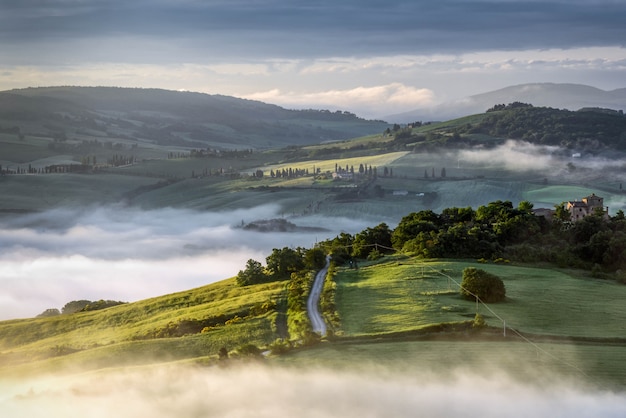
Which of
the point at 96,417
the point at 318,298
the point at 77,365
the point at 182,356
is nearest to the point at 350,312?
the point at 318,298

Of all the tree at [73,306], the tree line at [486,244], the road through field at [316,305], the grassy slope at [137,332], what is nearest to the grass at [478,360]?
the road through field at [316,305]

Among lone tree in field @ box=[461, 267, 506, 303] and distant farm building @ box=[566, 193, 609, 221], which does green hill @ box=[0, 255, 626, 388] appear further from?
distant farm building @ box=[566, 193, 609, 221]

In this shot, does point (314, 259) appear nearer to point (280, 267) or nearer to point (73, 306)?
point (280, 267)

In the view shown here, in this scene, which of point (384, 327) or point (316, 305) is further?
point (316, 305)

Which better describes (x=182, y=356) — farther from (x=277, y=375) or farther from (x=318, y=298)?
(x=318, y=298)

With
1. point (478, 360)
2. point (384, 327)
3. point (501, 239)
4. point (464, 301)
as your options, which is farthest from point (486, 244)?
point (478, 360)

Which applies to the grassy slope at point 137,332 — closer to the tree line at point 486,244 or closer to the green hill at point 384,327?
the green hill at point 384,327

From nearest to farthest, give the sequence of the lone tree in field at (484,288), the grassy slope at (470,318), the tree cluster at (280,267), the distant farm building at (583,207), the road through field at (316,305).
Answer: the grassy slope at (470,318) → the road through field at (316,305) → the lone tree in field at (484,288) → the tree cluster at (280,267) → the distant farm building at (583,207)
